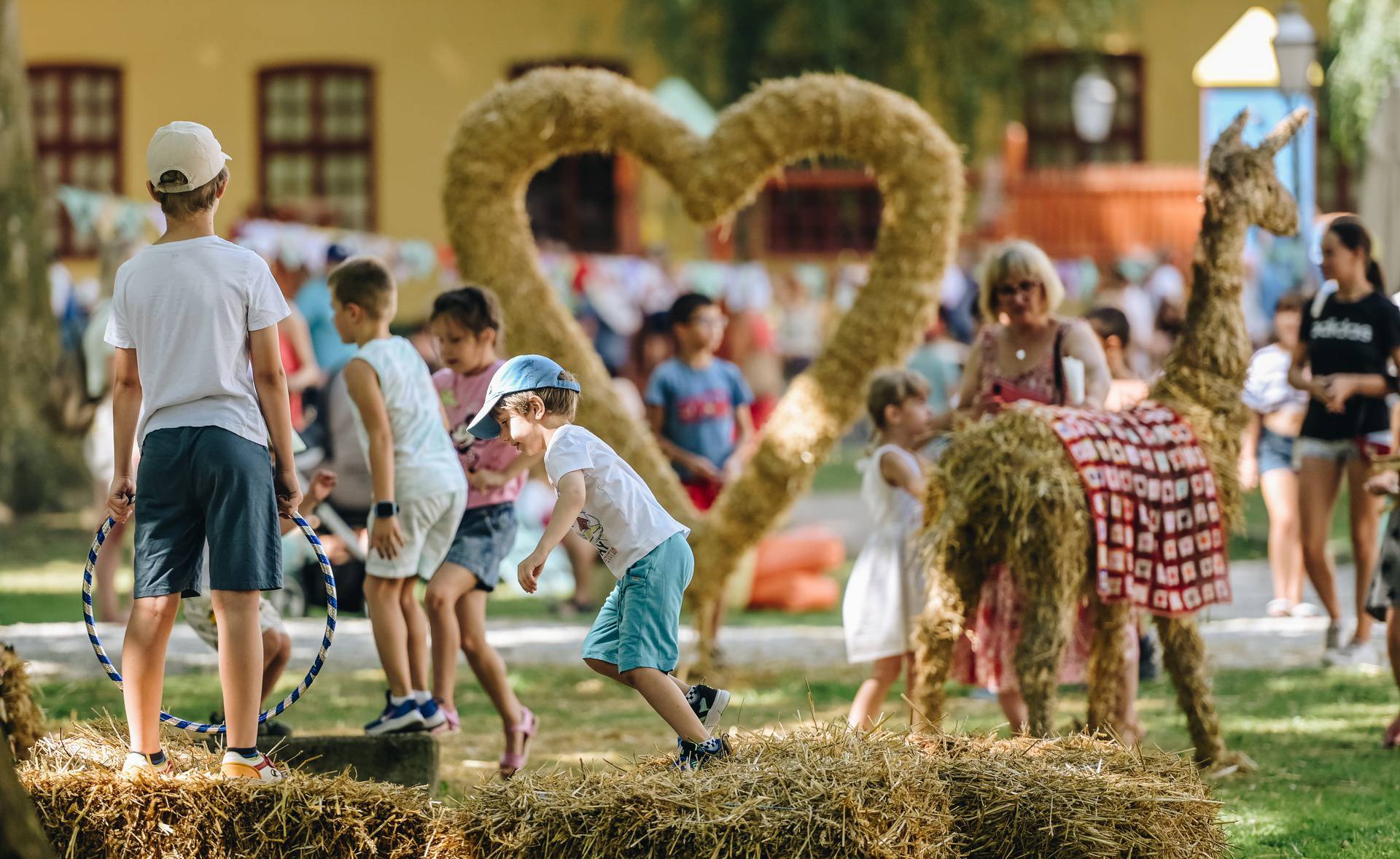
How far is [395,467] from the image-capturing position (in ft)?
18.0

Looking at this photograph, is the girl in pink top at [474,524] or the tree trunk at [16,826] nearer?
the tree trunk at [16,826]

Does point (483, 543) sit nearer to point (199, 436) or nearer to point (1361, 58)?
point (199, 436)

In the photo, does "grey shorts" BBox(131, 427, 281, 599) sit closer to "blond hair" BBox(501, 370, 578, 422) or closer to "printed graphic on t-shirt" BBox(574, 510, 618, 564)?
"blond hair" BBox(501, 370, 578, 422)

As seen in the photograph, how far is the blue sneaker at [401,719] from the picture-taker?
5.39m

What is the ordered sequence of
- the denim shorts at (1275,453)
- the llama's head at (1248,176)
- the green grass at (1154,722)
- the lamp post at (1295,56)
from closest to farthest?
the green grass at (1154,722) < the llama's head at (1248,176) < the denim shorts at (1275,453) < the lamp post at (1295,56)

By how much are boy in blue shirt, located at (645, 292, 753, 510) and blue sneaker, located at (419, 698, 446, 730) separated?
2669mm

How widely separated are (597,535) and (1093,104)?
20279mm

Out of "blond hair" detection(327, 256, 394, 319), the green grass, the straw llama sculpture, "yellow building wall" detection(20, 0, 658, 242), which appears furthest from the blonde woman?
"yellow building wall" detection(20, 0, 658, 242)

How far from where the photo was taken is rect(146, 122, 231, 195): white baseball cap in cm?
414

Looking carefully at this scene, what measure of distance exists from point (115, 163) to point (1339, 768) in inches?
871

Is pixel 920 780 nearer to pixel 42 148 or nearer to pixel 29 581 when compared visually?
pixel 29 581

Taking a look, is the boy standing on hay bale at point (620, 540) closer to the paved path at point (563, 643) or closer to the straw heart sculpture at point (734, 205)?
the straw heart sculpture at point (734, 205)

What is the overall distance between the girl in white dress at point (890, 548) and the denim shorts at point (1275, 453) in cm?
328

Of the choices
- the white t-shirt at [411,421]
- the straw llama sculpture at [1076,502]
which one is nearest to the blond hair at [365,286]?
the white t-shirt at [411,421]
